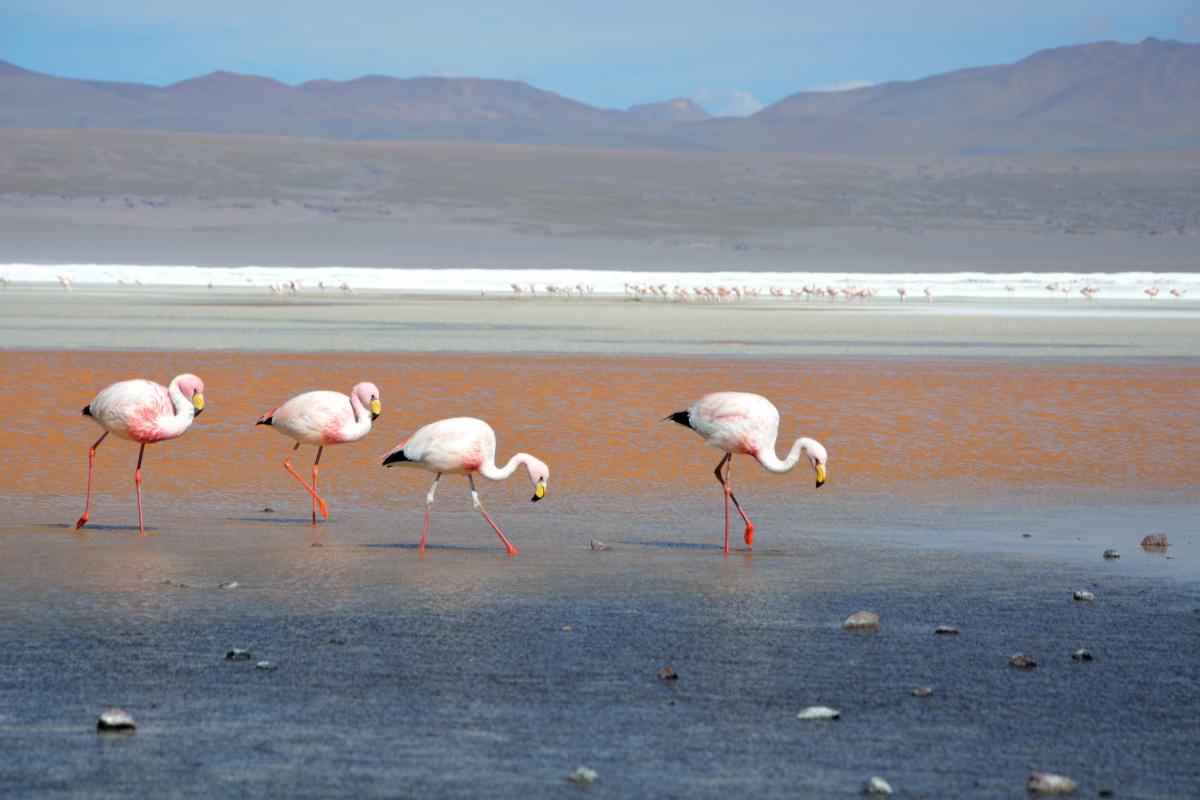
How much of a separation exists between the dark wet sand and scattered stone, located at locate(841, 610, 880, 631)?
0.08m

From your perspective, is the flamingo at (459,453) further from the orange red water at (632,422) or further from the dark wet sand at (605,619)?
the orange red water at (632,422)

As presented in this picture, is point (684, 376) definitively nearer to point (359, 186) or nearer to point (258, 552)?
point (258, 552)

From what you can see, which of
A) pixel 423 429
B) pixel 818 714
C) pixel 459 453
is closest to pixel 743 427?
pixel 459 453

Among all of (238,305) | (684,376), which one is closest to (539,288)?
(238,305)

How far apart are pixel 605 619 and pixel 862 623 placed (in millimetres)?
1128

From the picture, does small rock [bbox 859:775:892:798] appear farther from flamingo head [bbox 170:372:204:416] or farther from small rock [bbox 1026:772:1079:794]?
flamingo head [bbox 170:372:204:416]

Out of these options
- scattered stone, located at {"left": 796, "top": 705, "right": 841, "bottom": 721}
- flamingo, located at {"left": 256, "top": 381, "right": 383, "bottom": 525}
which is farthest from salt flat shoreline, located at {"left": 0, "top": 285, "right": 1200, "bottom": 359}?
scattered stone, located at {"left": 796, "top": 705, "right": 841, "bottom": 721}

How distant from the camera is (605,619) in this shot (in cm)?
736

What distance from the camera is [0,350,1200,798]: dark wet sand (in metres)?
5.22

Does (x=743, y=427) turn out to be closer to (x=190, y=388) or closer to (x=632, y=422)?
(x=190, y=388)

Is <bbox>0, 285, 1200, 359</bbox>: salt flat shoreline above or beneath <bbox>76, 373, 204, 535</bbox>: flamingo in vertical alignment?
above

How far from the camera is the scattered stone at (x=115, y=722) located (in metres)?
5.43

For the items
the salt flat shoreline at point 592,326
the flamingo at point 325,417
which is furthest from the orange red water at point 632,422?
the salt flat shoreline at point 592,326

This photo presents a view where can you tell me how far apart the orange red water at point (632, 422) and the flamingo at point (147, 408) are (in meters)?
1.02
